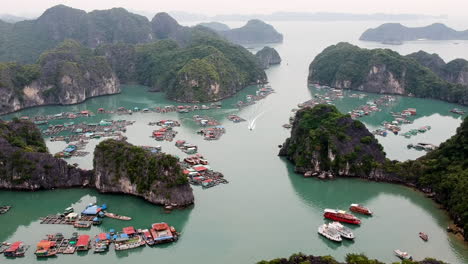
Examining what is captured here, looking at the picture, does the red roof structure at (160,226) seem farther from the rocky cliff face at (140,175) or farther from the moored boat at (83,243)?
the moored boat at (83,243)

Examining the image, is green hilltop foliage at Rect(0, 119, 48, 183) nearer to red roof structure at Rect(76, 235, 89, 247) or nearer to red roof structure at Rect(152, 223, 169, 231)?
red roof structure at Rect(76, 235, 89, 247)

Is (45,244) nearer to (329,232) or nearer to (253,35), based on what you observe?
(329,232)

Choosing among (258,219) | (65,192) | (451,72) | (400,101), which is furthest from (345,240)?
(451,72)

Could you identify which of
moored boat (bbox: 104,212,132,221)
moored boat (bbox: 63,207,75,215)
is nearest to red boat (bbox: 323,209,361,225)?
moored boat (bbox: 104,212,132,221)

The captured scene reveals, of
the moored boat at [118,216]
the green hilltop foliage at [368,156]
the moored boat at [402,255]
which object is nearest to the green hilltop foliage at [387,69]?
the green hilltop foliage at [368,156]

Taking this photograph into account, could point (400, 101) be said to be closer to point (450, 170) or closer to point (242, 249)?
point (450, 170)
